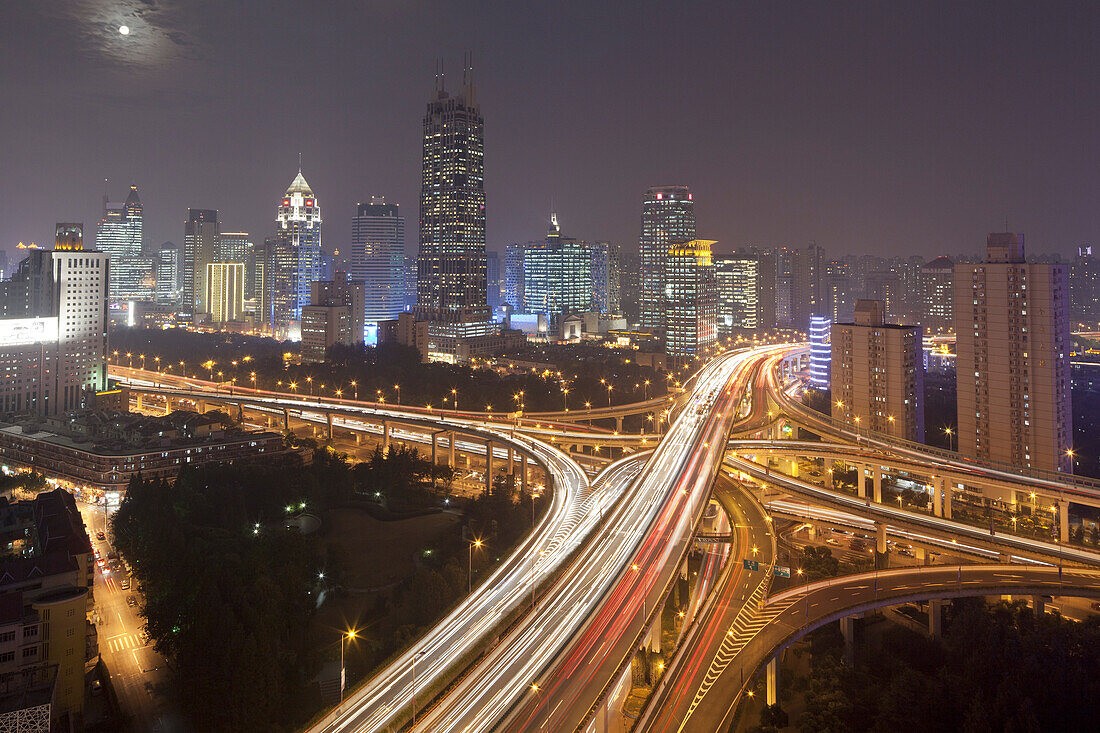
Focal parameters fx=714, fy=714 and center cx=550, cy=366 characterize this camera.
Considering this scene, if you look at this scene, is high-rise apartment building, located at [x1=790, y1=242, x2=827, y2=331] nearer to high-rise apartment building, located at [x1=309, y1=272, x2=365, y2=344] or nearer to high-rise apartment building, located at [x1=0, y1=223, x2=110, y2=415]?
high-rise apartment building, located at [x1=309, y1=272, x2=365, y2=344]

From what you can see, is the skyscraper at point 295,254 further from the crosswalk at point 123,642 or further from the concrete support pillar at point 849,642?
the concrete support pillar at point 849,642

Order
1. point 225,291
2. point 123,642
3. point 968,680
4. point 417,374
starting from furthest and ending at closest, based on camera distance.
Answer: point 225,291 < point 417,374 < point 123,642 < point 968,680

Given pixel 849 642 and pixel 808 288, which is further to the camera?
pixel 808 288

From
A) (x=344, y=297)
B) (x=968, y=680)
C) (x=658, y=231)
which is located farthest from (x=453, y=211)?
(x=968, y=680)

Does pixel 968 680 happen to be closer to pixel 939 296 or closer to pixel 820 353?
pixel 820 353

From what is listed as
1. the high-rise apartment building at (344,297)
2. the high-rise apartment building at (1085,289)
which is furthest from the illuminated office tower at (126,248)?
the high-rise apartment building at (1085,289)

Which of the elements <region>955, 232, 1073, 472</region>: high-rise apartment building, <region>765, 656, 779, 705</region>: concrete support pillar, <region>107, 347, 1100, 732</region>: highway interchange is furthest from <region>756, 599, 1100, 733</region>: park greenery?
<region>955, 232, 1073, 472</region>: high-rise apartment building

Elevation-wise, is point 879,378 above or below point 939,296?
below

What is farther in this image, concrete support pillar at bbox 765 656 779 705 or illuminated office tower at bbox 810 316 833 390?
illuminated office tower at bbox 810 316 833 390
